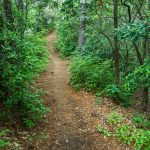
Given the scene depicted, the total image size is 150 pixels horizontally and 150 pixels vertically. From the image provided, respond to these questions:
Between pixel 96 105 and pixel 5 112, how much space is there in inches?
158

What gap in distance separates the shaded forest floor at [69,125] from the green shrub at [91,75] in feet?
1.52

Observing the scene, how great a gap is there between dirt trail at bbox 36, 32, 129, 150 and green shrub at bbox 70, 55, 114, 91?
50 centimetres

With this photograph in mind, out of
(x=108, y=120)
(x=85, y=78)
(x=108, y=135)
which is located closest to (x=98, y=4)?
(x=85, y=78)

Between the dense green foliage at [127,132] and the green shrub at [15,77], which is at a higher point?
the green shrub at [15,77]

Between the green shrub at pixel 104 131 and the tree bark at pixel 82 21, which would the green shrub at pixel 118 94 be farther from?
the tree bark at pixel 82 21

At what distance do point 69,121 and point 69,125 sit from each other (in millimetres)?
295

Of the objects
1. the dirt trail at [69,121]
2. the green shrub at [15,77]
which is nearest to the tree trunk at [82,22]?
the dirt trail at [69,121]

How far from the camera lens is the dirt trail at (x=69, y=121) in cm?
800

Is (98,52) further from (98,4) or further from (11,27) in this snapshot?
(11,27)

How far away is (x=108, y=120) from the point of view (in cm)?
942

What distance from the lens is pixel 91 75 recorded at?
12.6 m

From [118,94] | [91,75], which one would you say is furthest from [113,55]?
[118,94]

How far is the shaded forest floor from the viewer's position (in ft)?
25.6

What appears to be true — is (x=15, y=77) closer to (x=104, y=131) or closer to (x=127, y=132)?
(x=104, y=131)
